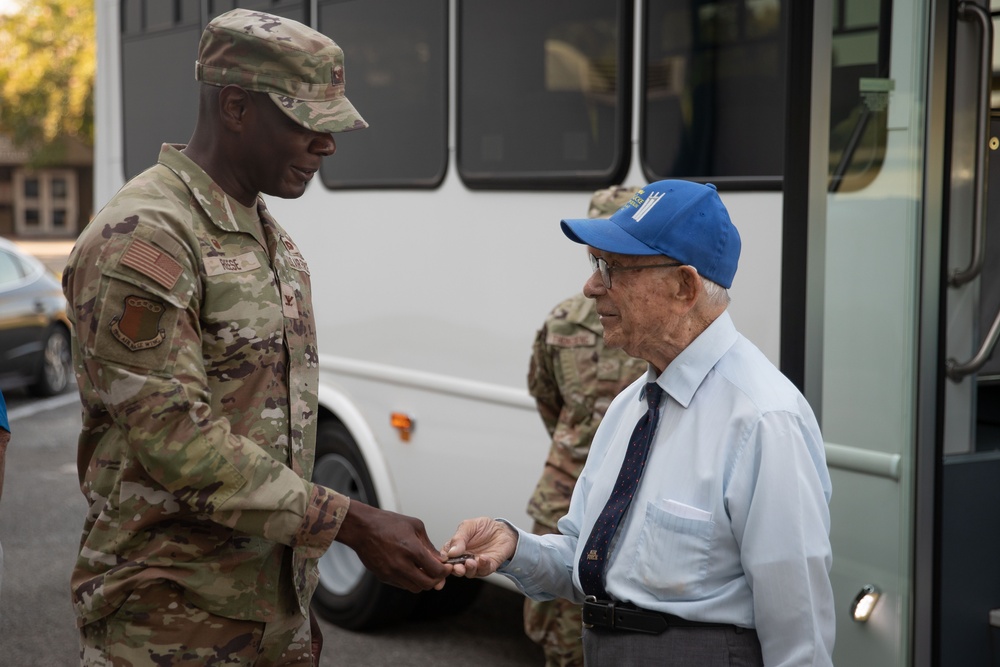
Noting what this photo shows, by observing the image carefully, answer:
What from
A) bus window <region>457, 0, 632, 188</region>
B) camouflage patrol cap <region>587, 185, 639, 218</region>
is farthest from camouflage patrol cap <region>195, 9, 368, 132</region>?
bus window <region>457, 0, 632, 188</region>

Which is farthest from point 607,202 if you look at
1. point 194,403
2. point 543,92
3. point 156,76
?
point 156,76

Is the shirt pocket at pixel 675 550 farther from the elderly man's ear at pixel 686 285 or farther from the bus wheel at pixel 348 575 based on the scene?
the bus wheel at pixel 348 575

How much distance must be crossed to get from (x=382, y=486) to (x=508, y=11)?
6.84ft

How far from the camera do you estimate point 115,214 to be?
2.29m

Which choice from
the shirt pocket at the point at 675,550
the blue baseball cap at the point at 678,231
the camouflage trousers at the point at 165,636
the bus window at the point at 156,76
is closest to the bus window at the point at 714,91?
the blue baseball cap at the point at 678,231

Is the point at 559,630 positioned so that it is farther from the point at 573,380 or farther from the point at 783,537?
the point at 783,537

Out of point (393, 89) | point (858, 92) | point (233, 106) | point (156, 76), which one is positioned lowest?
point (233, 106)

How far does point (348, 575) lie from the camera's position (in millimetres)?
5730

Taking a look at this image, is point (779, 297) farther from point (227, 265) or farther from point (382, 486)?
point (382, 486)

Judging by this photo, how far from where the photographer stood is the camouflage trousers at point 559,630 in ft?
13.6

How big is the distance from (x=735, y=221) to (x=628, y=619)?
186 centimetres

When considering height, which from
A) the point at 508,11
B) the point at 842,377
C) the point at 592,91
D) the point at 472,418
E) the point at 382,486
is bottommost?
the point at 382,486

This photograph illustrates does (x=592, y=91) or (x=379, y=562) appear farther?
(x=592, y=91)

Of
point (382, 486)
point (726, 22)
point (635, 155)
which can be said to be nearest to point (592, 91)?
point (635, 155)
